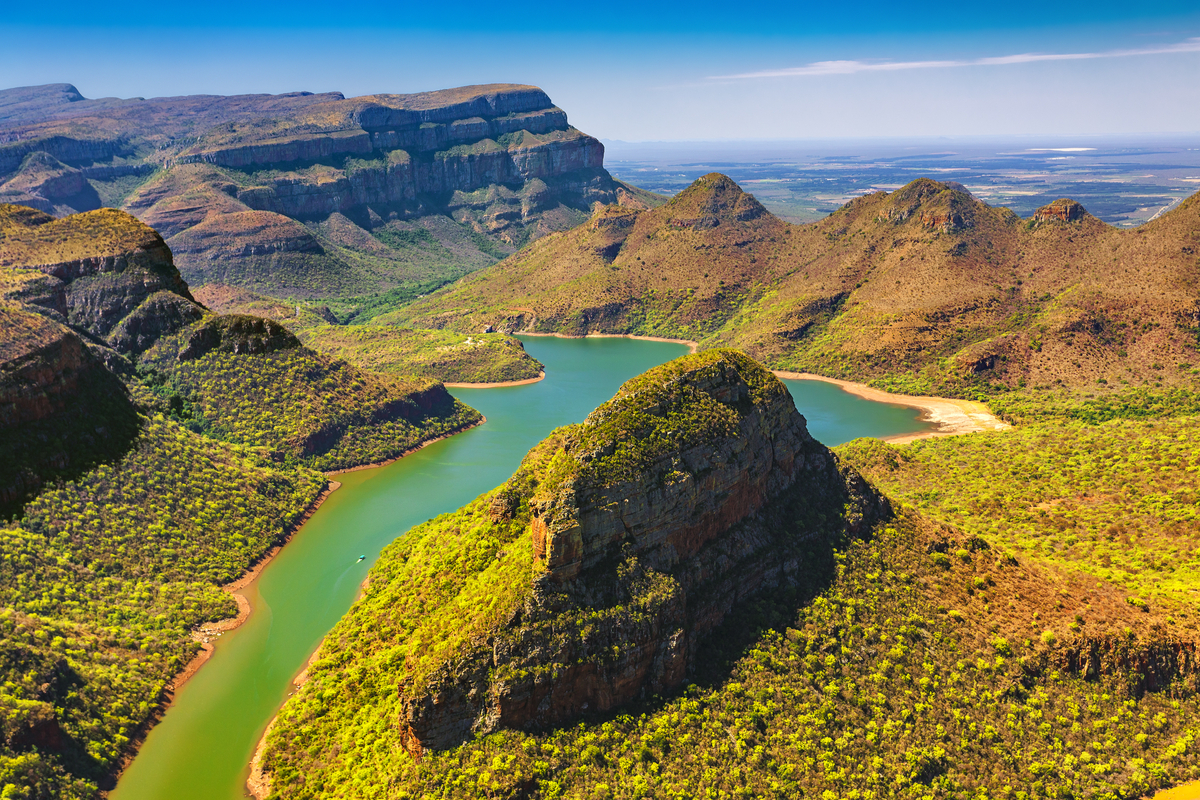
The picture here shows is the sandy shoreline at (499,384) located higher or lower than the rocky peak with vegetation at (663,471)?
lower

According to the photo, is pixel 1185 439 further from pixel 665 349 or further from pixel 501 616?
pixel 665 349

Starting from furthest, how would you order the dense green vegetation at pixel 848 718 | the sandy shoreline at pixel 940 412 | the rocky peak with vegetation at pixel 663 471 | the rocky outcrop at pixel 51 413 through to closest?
the sandy shoreline at pixel 940 412, the rocky peak with vegetation at pixel 663 471, the dense green vegetation at pixel 848 718, the rocky outcrop at pixel 51 413

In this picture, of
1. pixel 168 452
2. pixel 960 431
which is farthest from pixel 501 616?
pixel 960 431

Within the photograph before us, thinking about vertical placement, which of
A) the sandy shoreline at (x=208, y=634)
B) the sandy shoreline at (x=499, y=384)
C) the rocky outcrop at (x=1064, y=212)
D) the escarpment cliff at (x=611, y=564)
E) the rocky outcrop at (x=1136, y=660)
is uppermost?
the rocky outcrop at (x=1064, y=212)

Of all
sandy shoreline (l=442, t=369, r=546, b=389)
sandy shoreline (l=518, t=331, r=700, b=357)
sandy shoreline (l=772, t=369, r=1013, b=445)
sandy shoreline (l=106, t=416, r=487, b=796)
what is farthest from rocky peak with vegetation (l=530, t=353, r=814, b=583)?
sandy shoreline (l=518, t=331, r=700, b=357)

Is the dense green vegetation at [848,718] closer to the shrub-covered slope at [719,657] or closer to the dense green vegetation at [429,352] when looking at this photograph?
the shrub-covered slope at [719,657]

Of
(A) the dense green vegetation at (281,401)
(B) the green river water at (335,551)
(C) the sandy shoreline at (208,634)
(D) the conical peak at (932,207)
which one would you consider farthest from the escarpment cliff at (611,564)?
(D) the conical peak at (932,207)
